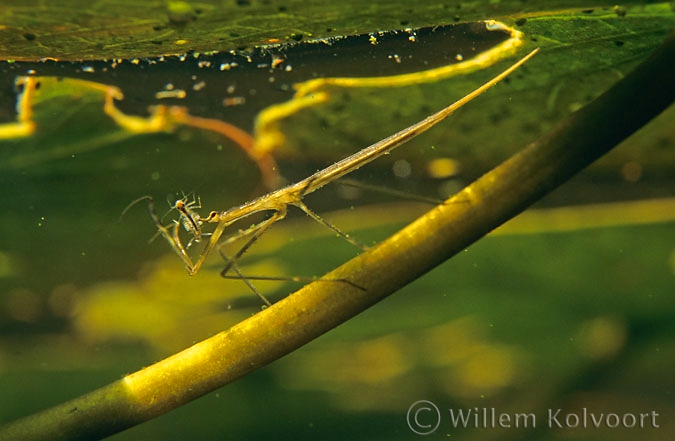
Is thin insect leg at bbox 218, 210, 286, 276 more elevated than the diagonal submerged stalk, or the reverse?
the diagonal submerged stalk

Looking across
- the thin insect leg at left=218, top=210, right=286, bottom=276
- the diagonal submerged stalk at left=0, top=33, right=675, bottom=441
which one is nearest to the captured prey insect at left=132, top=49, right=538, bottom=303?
the thin insect leg at left=218, top=210, right=286, bottom=276

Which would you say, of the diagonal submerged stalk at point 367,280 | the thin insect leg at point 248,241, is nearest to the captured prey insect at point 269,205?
the thin insect leg at point 248,241

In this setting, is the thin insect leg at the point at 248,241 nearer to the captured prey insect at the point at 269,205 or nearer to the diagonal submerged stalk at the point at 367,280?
the captured prey insect at the point at 269,205

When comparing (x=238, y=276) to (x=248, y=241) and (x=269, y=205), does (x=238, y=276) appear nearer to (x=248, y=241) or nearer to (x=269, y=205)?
(x=248, y=241)

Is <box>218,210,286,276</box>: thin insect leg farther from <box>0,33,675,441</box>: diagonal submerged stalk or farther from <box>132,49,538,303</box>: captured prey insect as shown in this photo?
<box>0,33,675,441</box>: diagonal submerged stalk

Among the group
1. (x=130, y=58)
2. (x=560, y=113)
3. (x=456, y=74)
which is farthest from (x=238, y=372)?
(x=560, y=113)

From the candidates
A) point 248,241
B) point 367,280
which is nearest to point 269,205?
point 248,241
